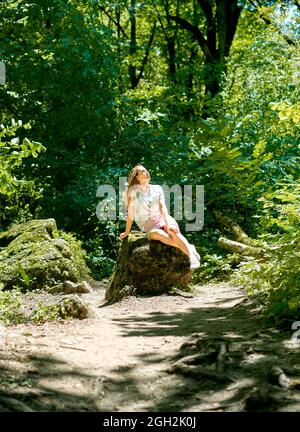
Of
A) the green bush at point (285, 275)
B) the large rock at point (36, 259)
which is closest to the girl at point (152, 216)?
the large rock at point (36, 259)

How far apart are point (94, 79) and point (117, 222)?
3.88m

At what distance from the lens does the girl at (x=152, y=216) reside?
9.07 meters

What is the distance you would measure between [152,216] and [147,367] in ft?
16.1

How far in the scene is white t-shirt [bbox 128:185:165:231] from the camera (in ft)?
30.7

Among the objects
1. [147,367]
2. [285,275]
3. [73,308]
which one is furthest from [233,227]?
[147,367]

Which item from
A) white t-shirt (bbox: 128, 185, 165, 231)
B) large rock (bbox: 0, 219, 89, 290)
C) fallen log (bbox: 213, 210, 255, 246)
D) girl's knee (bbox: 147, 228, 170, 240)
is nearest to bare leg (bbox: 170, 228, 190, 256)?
girl's knee (bbox: 147, 228, 170, 240)

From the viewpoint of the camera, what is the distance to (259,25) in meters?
25.4

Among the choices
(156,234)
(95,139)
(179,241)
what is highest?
(95,139)

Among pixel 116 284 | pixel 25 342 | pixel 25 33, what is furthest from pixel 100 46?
pixel 25 342

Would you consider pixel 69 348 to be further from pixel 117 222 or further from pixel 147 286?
pixel 117 222

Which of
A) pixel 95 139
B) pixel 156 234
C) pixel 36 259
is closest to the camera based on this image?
pixel 156 234

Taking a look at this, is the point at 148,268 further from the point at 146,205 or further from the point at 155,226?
the point at 146,205

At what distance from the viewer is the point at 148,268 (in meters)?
9.05

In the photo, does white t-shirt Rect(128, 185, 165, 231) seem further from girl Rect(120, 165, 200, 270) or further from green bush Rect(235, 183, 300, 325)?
green bush Rect(235, 183, 300, 325)
